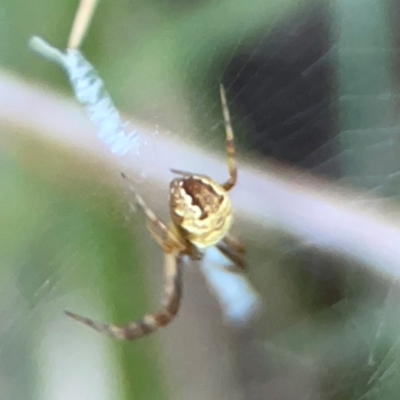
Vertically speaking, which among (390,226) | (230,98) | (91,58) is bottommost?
(390,226)

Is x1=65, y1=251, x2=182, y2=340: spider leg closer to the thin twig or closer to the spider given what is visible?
the spider

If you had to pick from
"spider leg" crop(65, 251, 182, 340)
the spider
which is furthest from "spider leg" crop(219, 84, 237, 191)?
"spider leg" crop(65, 251, 182, 340)

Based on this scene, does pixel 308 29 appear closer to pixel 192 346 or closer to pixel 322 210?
pixel 322 210

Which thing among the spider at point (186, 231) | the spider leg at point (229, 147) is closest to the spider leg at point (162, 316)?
the spider at point (186, 231)

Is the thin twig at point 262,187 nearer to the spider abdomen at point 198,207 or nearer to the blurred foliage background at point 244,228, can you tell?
the blurred foliage background at point 244,228

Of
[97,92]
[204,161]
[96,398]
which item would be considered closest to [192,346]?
[96,398]

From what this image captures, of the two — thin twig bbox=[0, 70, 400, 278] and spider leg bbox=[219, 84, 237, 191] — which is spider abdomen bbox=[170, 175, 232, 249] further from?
thin twig bbox=[0, 70, 400, 278]

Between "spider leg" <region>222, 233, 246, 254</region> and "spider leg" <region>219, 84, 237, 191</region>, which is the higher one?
"spider leg" <region>219, 84, 237, 191</region>

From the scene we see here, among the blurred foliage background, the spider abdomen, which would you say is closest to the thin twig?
the blurred foliage background

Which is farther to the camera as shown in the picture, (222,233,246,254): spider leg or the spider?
Answer: (222,233,246,254): spider leg
